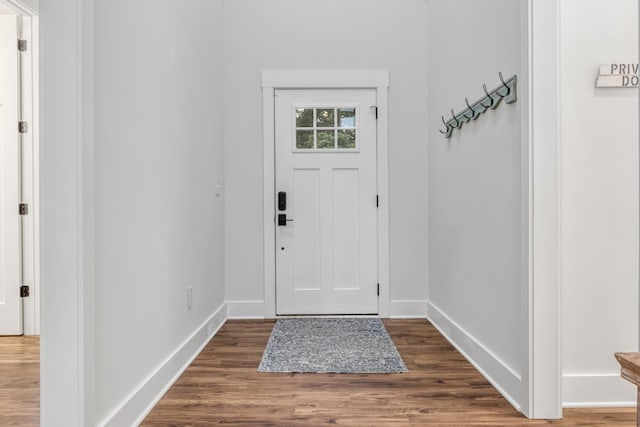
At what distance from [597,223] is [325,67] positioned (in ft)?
8.22

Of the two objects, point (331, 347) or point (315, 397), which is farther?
point (331, 347)

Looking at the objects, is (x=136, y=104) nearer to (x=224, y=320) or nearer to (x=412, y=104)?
(x=224, y=320)

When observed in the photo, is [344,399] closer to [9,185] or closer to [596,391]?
[596,391]

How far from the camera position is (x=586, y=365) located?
1.95m

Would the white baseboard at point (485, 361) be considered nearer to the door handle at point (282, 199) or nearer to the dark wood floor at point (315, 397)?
the dark wood floor at point (315, 397)

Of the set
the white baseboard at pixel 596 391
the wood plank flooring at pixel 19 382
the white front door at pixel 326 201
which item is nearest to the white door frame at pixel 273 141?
the white front door at pixel 326 201

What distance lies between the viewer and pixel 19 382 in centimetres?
224

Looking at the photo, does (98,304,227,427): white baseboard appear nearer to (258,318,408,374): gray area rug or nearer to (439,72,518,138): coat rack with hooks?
(258,318,408,374): gray area rug

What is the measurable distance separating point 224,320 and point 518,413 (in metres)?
2.39

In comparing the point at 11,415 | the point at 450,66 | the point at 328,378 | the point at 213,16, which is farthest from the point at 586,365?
the point at 213,16

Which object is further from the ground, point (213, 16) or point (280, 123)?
point (213, 16)

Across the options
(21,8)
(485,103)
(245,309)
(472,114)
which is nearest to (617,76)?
(485,103)

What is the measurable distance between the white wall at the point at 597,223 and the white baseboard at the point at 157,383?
1923mm

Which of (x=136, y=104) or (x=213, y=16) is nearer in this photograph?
(x=136, y=104)
